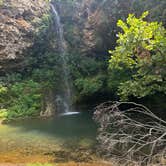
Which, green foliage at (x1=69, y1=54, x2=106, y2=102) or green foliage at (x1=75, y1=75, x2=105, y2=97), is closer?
green foliage at (x1=75, y1=75, x2=105, y2=97)

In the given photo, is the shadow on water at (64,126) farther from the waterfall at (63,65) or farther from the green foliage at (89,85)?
the waterfall at (63,65)

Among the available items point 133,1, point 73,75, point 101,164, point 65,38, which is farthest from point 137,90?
A: point 65,38

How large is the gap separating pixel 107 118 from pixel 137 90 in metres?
3.42

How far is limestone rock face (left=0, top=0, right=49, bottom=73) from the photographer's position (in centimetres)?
1542

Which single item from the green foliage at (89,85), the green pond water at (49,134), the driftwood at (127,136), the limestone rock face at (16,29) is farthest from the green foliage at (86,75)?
the driftwood at (127,136)

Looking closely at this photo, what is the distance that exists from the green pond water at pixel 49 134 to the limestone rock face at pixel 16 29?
4.02m

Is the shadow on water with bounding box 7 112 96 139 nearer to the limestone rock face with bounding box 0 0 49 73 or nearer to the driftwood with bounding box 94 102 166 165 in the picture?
the driftwood with bounding box 94 102 166 165

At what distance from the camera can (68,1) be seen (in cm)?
1872

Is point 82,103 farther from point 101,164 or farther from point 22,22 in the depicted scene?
point 101,164

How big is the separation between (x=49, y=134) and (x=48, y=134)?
1.5 inches

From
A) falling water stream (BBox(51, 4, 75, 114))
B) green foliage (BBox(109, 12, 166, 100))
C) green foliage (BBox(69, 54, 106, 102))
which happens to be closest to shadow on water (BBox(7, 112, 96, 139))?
green foliage (BBox(69, 54, 106, 102))

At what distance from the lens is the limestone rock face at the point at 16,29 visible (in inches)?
607

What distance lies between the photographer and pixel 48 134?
11125 mm

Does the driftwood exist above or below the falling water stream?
below
